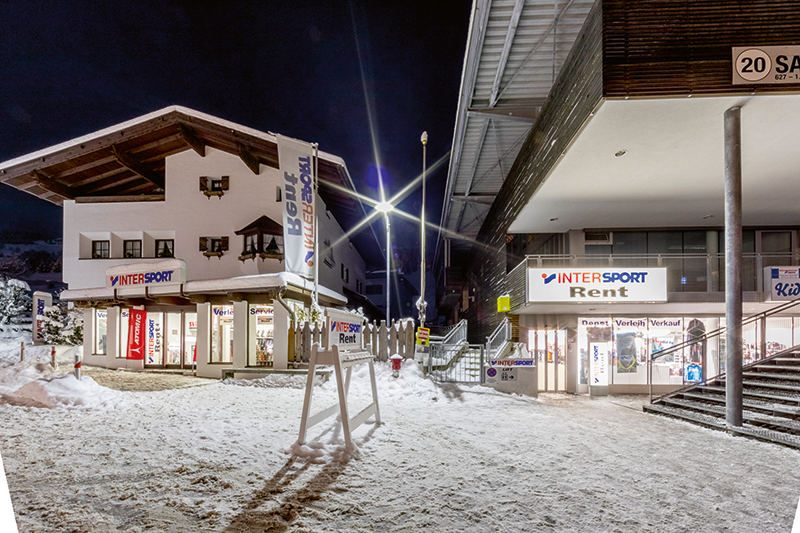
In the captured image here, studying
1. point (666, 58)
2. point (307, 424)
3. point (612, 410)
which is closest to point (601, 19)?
point (666, 58)

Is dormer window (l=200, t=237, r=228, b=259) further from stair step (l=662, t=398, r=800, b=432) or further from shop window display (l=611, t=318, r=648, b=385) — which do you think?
stair step (l=662, t=398, r=800, b=432)

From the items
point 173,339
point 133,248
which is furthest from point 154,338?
point 133,248

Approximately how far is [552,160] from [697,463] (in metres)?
6.86

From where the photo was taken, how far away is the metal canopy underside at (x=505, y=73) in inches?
403

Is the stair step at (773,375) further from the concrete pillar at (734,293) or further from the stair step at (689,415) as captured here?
the concrete pillar at (734,293)

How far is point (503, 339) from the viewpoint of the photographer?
16.0m

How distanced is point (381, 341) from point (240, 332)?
5575 mm

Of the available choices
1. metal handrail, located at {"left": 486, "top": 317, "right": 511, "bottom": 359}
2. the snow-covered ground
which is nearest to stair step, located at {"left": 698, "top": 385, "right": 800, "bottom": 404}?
the snow-covered ground

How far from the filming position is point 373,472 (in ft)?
16.4

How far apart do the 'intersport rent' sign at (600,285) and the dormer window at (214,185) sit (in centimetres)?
1306

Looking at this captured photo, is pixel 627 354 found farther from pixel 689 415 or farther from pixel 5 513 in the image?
pixel 5 513

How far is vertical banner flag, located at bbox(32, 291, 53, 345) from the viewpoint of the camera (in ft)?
64.2

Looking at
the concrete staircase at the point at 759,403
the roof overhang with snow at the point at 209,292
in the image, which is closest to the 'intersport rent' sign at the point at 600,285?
the concrete staircase at the point at 759,403

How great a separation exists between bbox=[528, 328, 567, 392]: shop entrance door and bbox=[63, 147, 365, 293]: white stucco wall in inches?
415
